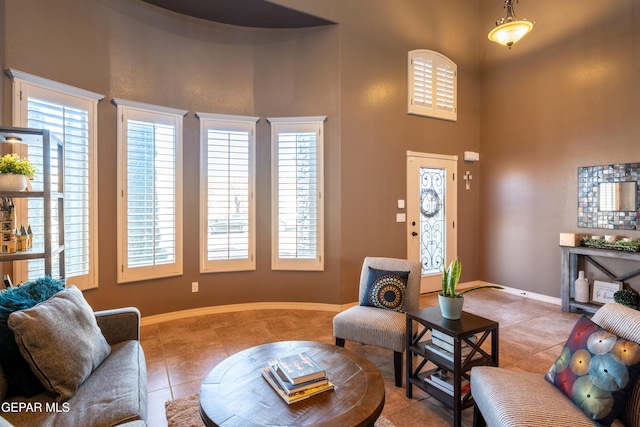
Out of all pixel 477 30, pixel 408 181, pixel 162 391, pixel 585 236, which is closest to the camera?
pixel 162 391

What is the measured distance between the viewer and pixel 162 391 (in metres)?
2.41

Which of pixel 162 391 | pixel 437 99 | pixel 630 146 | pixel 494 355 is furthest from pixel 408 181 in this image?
pixel 162 391

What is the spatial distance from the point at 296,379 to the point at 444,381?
118 cm

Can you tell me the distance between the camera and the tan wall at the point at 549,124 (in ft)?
13.2

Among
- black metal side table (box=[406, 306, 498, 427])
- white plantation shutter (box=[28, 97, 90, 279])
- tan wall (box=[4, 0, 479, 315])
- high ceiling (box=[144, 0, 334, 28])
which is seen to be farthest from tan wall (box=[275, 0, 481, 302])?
white plantation shutter (box=[28, 97, 90, 279])

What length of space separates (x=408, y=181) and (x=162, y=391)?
3938 millimetres

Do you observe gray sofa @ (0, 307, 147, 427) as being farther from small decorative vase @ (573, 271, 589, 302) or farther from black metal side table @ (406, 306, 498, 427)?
small decorative vase @ (573, 271, 589, 302)

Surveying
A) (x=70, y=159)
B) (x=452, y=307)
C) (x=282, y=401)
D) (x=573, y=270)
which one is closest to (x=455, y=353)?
(x=452, y=307)

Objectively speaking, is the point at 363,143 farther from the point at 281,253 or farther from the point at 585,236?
the point at 585,236

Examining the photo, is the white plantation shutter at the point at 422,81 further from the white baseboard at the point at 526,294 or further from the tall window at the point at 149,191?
the tall window at the point at 149,191

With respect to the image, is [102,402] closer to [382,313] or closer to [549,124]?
[382,313]

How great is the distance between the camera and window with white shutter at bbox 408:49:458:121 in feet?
16.0

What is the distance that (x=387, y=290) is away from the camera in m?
2.90

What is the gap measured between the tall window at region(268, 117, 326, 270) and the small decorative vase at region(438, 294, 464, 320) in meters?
2.27
